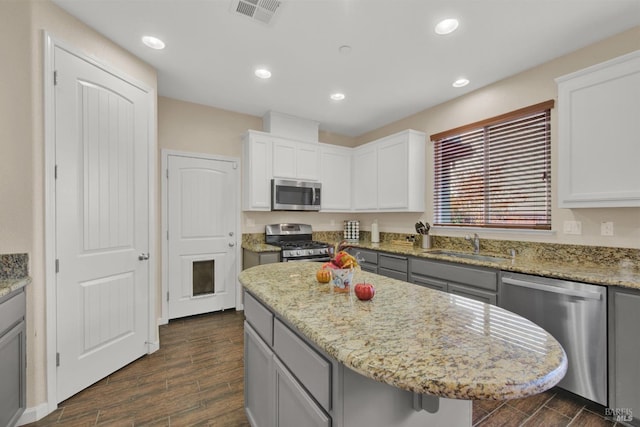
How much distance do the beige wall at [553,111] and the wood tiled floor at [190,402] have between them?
4.28 ft

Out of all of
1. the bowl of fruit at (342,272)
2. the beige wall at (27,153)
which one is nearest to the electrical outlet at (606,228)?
the bowl of fruit at (342,272)

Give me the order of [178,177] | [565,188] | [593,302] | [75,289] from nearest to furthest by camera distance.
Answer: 1. [593,302]
2. [75,289]
3. [565,188]
4. [178,177]

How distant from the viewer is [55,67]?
6.37 ft

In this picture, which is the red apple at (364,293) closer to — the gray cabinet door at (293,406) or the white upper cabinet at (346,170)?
the gray cabinet door at (293,406)

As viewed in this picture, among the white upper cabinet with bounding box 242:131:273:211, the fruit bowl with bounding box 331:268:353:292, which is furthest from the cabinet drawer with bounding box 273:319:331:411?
the white upper cabinet with bounding box 242:131:273:211

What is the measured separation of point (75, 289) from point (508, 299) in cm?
339

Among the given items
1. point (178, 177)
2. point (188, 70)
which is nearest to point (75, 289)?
point (178, 177)

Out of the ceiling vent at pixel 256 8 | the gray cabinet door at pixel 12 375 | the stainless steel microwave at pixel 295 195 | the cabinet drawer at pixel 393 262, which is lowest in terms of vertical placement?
the gray cabinet door at pixel 12 375

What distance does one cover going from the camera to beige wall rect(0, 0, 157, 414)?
175 centimetres

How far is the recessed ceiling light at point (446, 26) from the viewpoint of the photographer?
2.10 meters

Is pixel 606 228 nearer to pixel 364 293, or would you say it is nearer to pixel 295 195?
pixel 364 293

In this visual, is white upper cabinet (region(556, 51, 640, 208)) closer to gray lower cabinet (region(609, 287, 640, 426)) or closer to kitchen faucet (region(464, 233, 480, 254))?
gray lower cabinet (region(609, 287, 640, 426))

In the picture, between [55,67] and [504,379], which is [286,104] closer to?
[55,67]

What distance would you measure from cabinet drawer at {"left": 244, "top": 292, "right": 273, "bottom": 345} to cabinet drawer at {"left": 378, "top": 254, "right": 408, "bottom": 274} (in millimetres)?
2053
